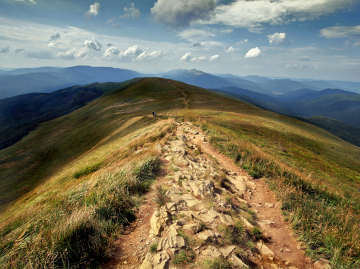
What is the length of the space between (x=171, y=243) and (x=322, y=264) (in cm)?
443

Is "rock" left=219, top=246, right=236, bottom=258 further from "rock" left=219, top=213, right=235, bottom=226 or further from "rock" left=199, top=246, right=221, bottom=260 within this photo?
"rock" left=219, top=213, right=235, bottom=226

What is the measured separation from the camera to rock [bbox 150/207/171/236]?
4907mm

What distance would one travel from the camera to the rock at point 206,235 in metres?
4.76

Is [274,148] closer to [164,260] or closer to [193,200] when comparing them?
[193,200]

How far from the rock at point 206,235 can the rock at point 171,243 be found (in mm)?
565

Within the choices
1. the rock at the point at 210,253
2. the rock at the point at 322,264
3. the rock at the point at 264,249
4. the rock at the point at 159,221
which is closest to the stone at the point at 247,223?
the rock at the point at 264,249

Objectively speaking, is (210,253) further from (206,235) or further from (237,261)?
(237,261)

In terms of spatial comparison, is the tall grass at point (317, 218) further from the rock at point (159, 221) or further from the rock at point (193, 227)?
the rock at point (159, 221)

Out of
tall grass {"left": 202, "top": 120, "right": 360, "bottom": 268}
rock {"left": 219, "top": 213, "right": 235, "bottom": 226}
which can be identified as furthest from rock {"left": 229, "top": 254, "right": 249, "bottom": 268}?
tall grass {"left": 202, "top": 120, "right": 360, "bottom": 268}

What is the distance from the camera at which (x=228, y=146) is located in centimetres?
1385

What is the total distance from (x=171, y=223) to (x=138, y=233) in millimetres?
1016

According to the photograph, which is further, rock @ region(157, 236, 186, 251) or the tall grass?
the tall grass

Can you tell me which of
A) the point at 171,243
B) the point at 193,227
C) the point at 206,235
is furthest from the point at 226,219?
the point at 171,243

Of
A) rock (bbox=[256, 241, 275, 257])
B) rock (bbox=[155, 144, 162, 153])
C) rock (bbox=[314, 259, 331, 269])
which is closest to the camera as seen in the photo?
rock (bbox=[314, 259, 331, 269])
